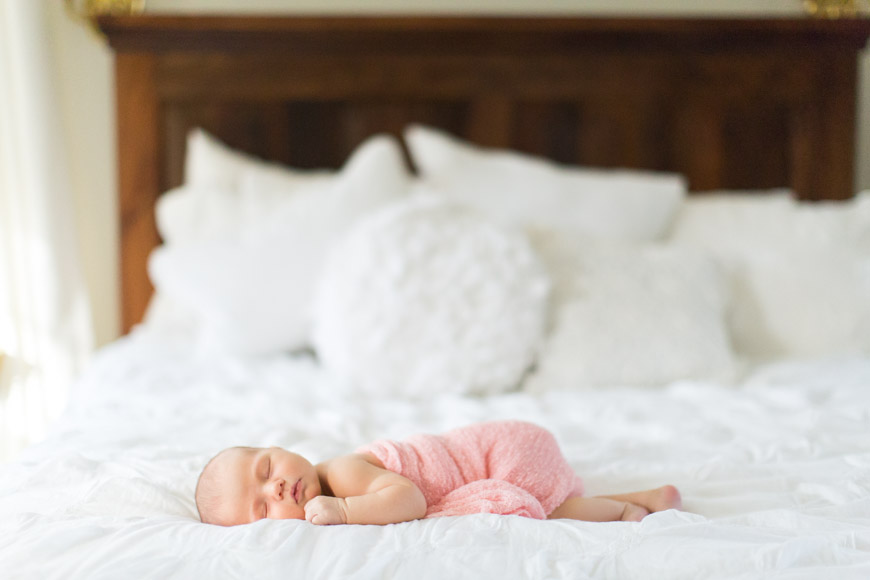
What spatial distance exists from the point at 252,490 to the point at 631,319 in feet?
3.02

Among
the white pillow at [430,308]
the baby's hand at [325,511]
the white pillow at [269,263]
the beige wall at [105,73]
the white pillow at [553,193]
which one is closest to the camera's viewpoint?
the baby's hand at [325,511]

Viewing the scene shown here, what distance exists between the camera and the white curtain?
5.47ft

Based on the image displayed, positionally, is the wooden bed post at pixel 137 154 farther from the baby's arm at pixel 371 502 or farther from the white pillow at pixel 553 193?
the baby's arm at pixel 371 502

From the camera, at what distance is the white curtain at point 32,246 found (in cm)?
167

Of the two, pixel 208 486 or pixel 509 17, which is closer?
pixel 208 486

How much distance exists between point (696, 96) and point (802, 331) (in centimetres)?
76

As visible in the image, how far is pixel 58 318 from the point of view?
1823mm

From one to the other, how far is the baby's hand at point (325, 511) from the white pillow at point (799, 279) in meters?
1.18

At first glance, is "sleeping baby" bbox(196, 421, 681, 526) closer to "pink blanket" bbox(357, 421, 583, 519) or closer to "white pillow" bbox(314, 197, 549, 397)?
"pink blanket" bbox(357, 421, 583, 519)

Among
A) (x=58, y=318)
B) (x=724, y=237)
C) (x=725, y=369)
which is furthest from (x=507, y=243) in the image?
(x=58, y=318)

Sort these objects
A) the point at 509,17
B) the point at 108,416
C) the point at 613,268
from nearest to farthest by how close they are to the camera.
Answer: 1. the point at 108,416
2. the point at 613,268
3. the point at 509,17

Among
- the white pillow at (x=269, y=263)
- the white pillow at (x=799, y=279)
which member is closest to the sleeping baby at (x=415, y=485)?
the white pillow at (x=269, y=263)

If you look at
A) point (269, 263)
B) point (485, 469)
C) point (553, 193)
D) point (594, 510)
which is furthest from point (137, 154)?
point (594, 510)

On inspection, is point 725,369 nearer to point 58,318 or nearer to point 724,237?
point 724,237
